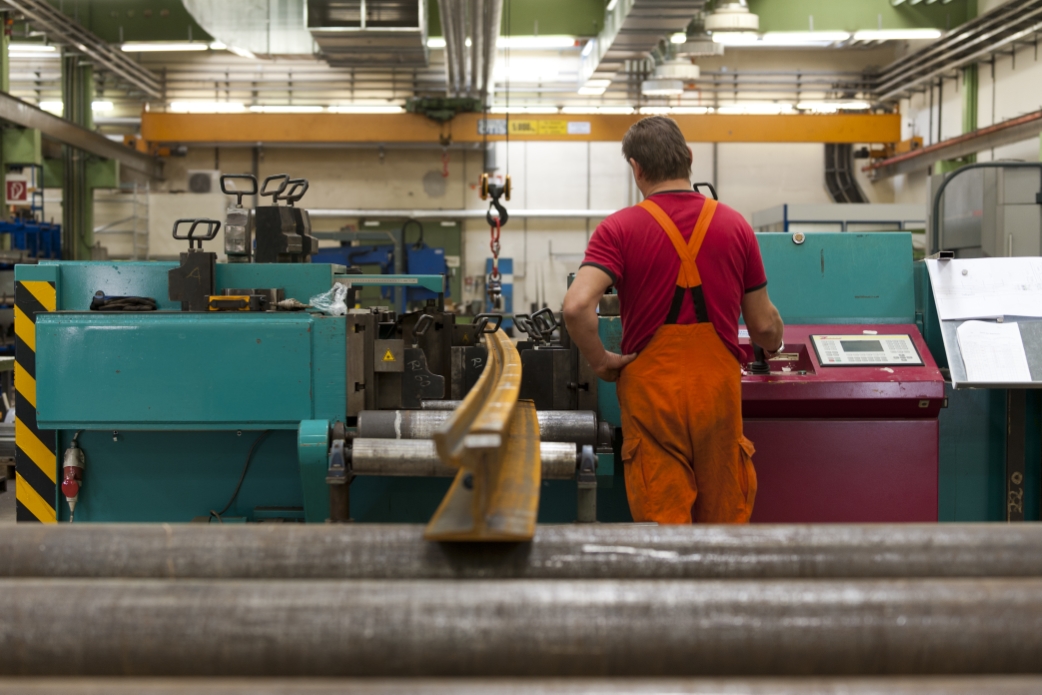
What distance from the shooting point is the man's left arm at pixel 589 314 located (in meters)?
1.97

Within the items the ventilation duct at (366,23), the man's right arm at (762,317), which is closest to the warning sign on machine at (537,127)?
the ventilation duct at (366,23)

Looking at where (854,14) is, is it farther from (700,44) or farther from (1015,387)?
(1015,387)

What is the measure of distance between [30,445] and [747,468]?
205 cm

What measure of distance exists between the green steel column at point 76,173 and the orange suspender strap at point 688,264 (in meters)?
8.40

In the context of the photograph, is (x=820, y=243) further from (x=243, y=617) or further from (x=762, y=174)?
(x=762, y=174)

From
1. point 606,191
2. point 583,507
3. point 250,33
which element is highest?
point 250,33

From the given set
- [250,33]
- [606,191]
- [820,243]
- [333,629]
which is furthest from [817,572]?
[606,191]

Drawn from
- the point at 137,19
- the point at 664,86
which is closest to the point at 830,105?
the point at 664,86

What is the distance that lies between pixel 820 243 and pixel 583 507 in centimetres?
148

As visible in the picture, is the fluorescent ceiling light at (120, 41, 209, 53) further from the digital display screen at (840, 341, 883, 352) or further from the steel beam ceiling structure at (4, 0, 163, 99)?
the digital display screen at (840, 341, 883, 352)

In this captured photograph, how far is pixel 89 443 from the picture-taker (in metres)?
2.49

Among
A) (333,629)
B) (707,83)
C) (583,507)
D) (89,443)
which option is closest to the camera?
(333,629)

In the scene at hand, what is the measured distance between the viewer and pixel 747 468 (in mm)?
2045

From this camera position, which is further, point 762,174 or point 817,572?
point 762,174
